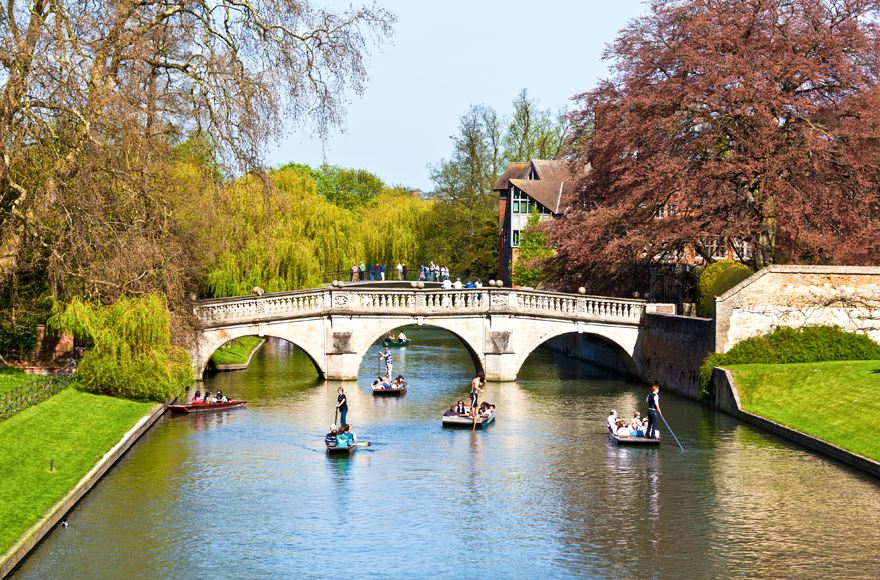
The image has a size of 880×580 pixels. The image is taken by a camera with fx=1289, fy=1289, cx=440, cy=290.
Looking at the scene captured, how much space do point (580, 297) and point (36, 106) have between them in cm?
2502

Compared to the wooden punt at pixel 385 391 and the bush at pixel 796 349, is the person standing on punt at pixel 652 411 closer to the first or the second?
the bush at pixel 796 349

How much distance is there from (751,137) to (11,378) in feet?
98.2

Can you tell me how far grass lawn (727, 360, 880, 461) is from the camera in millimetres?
36656

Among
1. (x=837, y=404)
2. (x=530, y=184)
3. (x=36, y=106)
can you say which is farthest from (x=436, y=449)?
(x=530, y=184)

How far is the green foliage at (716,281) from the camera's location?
49656mm

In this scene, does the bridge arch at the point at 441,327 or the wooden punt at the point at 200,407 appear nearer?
the wooden punt at the point at 200,407

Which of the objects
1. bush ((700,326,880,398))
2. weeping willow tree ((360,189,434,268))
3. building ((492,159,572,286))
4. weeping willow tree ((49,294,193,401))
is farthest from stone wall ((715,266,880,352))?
weeping willow tree ((360,189,434,268))

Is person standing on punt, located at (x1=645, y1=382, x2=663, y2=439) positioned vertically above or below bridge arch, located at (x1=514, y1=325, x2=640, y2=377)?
below

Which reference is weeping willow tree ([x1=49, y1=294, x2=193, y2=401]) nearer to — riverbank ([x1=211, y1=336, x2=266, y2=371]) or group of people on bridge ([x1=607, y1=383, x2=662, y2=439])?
group of people on bridge ([x1=607, y1=383, x2=662, y2=439])

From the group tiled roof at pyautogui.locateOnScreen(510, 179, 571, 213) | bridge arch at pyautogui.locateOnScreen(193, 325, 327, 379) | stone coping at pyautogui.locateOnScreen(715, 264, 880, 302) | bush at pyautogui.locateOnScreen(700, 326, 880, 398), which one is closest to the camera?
bush at pyautogui.locateOnScreen(700, 326, 880, 398)

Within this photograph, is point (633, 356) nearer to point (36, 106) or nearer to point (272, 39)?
point (272, 39)

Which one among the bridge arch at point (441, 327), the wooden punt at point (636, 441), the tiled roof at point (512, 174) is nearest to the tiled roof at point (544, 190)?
the tiled roof at point (512, 174)

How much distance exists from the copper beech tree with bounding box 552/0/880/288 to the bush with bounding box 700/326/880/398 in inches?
203

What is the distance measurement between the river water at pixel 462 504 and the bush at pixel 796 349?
10.1 feet
